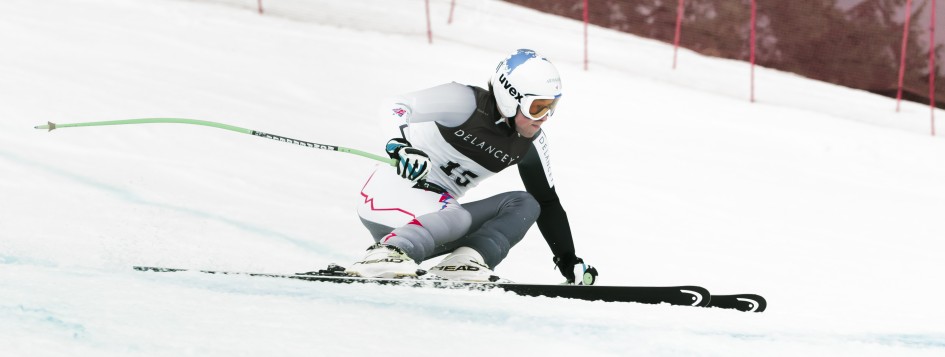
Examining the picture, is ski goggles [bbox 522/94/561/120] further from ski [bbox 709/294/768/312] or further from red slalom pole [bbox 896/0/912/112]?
red slalom pole [bbox 896/0/912/112]

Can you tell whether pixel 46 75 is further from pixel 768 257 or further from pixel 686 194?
pixel 768 257

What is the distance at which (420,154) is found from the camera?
4238mm

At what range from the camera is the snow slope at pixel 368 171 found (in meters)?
4.32

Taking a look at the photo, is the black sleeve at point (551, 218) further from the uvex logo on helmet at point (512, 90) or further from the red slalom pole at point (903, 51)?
the red slalom pole at point (903, 51)

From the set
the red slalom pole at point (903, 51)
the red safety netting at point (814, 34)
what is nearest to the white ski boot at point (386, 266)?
the red slalom pole at point (903, 51)

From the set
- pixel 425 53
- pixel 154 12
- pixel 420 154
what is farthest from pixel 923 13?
pixel 420 154

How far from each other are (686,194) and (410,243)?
5.30 meters

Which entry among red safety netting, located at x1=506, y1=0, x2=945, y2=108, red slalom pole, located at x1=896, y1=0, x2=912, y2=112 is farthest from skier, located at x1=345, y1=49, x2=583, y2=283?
red safety netting, located at x1=506, y1=0, x2=945, y2=108

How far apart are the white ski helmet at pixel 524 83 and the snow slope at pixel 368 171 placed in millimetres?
747

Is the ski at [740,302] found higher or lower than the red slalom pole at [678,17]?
lower

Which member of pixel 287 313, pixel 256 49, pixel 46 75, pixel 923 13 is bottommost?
pixel 287 313

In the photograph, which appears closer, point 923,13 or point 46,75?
point 46,75

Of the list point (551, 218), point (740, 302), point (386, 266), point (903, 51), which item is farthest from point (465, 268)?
point (903, 51)

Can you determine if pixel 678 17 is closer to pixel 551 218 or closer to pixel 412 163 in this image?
pixel 551 218
